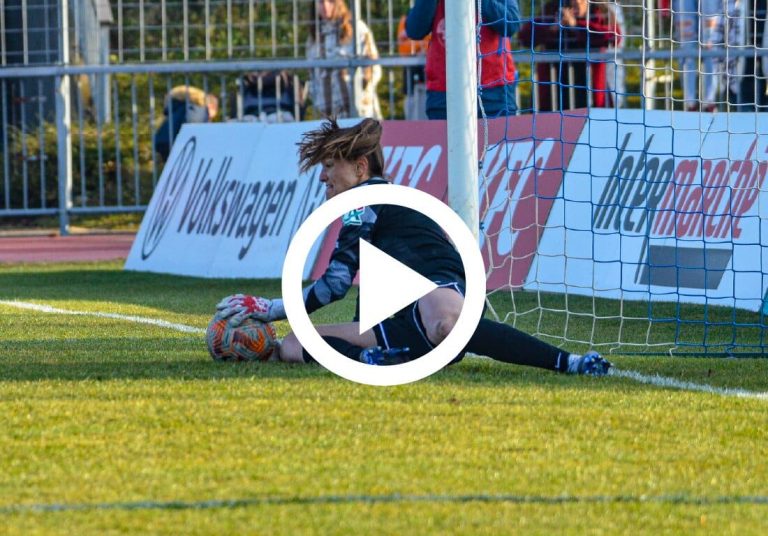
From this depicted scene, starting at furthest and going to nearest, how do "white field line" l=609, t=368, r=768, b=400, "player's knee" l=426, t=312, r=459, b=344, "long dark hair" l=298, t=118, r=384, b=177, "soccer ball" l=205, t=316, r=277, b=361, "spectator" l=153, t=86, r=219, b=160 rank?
"spectator" l=153, t=86, r=219, b=160
"soccer ball" l=205, t=316, r=277, b=361
"long dark hair" l=298, t=118, r=384, b=177
"player's knee" l=426, t=312, r=459, b=344
"white field line" l=609, t=368, r=768, b=400

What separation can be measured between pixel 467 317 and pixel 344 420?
110 centimetres

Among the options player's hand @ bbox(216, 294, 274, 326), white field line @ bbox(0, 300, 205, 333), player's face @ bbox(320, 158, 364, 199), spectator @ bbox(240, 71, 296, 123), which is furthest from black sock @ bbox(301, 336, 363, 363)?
spectator @ bbox(240, 71, 296, 123)

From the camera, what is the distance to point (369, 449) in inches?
189

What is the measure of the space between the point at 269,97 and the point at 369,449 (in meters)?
12.6

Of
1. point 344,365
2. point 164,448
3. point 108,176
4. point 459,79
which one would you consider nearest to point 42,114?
point 108,176

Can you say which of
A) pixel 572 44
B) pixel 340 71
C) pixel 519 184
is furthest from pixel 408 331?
pixel 572 44

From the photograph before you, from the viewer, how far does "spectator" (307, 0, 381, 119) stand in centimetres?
1598

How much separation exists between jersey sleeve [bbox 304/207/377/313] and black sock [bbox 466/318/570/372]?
566 mm

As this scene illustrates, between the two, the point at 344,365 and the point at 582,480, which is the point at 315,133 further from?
the point at 582,480

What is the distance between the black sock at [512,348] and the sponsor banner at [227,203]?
204 inches

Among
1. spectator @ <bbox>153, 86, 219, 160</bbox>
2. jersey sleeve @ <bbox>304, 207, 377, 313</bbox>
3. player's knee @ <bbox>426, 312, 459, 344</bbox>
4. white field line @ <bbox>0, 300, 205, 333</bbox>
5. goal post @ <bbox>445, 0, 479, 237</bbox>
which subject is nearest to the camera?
player's knee @ <bbox>426, 312, 459, 344</bbox>

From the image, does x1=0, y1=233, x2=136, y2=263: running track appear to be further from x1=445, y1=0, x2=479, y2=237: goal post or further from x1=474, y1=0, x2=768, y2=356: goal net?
x1=445, y1=0, x2=479, y2=237: goal post

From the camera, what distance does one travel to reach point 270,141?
13039 mm
